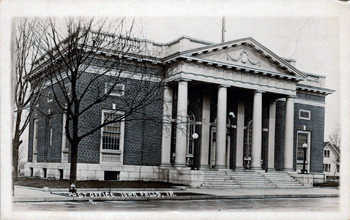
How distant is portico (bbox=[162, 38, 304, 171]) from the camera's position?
30406mm

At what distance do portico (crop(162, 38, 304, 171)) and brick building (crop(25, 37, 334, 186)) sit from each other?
0.22ft

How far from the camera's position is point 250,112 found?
118 feet

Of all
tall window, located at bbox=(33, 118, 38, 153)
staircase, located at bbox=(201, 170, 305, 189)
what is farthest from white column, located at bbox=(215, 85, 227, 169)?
tall window, located at bbox=(33, 118, 38, 153)

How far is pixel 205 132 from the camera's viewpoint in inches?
1307

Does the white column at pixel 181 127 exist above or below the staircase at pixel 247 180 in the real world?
above

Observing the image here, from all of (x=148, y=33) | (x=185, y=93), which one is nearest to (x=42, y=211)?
(x=148, y=33)

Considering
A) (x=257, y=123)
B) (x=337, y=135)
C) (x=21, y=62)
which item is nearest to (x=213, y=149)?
(x=257, y=123)

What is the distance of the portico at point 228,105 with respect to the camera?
3041 cm

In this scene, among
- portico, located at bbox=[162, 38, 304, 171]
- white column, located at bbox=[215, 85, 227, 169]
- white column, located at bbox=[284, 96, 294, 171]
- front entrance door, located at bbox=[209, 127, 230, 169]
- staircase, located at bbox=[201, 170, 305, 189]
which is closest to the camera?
staircase, located at bbox=[201, 170, 305, 189]

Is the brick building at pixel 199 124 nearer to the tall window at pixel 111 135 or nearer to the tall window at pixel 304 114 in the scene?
the tall window at pixel 111 135

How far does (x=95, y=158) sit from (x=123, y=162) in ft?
6.52

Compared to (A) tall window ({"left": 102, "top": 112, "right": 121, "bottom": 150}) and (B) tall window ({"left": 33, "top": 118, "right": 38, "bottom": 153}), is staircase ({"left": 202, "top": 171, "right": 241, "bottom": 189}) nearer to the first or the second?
(A) tall window ({"left": 102, "top": 112, "right": 121, "bottom": 150})

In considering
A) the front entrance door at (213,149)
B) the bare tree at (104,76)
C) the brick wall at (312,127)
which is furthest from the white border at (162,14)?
the brick wall at (312,127)

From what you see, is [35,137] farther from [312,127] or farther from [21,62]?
[312,127]
